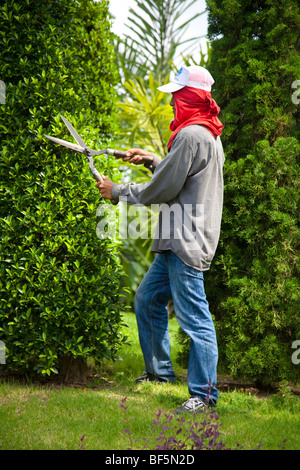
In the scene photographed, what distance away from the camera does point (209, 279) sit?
163 inches

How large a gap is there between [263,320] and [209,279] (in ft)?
1.84

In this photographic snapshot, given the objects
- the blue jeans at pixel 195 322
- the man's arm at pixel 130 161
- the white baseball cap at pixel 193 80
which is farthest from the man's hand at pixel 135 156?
the blue jeans at pixel 195 322

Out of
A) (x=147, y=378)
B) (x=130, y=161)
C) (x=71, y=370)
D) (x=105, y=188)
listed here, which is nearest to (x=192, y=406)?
(x=147, y=378)

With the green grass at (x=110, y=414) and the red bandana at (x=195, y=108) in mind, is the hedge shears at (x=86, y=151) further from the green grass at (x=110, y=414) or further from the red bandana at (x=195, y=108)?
the green grass at (x=110, y=414)

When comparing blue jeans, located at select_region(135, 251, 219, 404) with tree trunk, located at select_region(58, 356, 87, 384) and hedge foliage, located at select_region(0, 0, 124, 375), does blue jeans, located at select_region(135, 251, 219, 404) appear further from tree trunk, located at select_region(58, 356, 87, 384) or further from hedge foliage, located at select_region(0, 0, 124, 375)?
tree trunk, located at select_region(58, 356, 87, 384)

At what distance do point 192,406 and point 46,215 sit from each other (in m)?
1.71

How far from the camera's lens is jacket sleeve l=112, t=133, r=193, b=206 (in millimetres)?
3297

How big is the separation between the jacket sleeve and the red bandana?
9.4 inches

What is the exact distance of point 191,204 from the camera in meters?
3.41

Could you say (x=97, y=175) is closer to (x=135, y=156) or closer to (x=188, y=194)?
(x=135, y=156)

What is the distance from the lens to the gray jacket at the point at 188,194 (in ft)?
10.9

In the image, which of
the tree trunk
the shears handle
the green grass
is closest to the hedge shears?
the shears handle

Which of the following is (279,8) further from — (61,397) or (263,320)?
(61,397)

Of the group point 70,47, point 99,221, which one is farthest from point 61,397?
point 70,47
